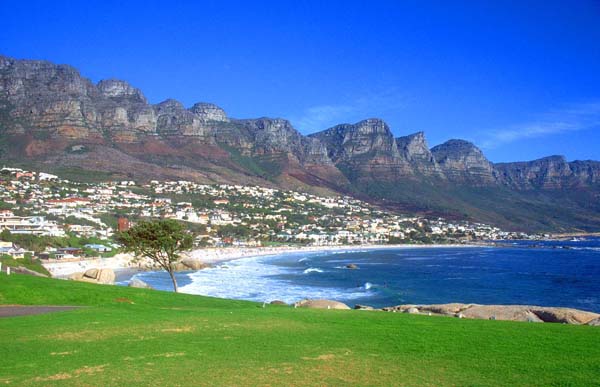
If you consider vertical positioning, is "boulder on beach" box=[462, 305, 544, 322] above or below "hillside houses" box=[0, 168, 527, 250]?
below

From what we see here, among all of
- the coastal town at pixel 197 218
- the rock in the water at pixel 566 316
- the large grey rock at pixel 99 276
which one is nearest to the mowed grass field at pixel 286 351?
the rock in the water at pixel 566 316

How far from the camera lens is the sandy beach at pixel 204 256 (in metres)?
57.5

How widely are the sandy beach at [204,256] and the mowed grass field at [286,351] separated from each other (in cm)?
2484

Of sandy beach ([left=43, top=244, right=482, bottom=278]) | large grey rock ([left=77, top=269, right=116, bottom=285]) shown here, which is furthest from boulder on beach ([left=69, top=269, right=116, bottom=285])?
sandy beach ([left=43, top=244, right=482, bottom=278])

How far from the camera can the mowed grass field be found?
30.3ft

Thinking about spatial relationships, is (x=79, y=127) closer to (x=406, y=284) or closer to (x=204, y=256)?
(x=204, y=256)

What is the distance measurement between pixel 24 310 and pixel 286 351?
11477 mm

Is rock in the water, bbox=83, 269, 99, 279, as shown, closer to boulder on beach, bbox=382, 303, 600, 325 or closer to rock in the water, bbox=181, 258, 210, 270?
boulder on beach, bbox=382, 303, 600, 325

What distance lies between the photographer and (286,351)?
11.5 metres

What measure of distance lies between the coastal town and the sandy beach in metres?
4.20

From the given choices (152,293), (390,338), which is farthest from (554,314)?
(152,293)

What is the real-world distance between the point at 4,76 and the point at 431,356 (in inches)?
7394

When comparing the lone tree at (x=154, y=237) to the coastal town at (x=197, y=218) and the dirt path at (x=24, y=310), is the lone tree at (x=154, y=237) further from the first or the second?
the coastal town at (x=197, y=218)

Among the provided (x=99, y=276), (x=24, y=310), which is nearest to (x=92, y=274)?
(x=99, y=276)
